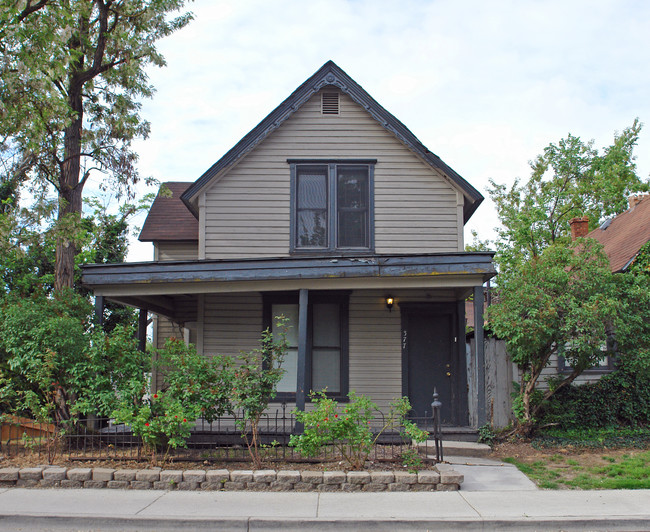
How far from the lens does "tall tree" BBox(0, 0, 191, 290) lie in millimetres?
10469

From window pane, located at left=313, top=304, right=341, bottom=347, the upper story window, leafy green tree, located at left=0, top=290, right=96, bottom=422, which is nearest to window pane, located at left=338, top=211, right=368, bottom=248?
the upper story window

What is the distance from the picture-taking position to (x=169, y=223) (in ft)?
48.4

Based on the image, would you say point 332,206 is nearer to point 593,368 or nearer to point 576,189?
point 593,368

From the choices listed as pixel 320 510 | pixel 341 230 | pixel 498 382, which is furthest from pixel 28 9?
pixel 498 382

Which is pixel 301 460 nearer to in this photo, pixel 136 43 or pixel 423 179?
pixel 423 179

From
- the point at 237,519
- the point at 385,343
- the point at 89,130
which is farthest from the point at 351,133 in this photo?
the point at 237,519

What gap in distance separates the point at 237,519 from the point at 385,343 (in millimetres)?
6246

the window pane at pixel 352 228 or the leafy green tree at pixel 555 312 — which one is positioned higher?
the window pane at pixel 352 228

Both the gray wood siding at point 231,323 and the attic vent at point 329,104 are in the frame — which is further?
the attic vent at point 329,104

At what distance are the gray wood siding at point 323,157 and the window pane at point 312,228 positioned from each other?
0.89 feet

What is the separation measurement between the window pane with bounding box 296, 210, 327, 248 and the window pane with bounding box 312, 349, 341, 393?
2.18m

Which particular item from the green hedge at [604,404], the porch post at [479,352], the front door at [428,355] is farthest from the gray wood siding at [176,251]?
the green hedge at [604,404]

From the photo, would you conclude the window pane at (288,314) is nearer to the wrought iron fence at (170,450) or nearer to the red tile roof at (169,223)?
the wrought iron fence at (170,450)

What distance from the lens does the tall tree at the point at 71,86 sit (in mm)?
10469
